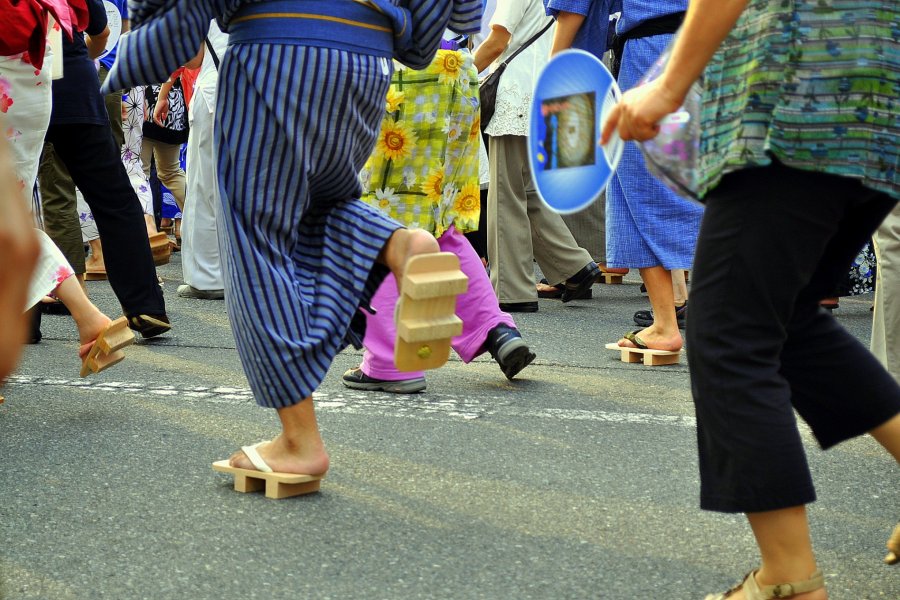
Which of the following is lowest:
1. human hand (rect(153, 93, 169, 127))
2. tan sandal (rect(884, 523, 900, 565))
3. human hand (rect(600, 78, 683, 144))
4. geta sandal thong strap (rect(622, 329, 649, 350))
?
geta sandal thong strap (rect(622, 329, 649, 350))

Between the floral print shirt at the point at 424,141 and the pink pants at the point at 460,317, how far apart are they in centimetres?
14

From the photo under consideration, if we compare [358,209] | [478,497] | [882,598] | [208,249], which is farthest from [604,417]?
[208,249]

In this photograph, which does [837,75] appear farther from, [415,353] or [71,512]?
[71,512]

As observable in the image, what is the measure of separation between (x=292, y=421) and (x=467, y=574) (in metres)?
0.64

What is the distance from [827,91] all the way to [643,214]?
114 inches

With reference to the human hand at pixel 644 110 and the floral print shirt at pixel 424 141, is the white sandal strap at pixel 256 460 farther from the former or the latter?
the floral print shirt at pixel 424 141

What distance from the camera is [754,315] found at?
1.94 metres

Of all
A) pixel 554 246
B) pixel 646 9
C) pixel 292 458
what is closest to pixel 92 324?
pixel 292 458

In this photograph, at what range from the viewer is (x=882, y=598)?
2266 mm

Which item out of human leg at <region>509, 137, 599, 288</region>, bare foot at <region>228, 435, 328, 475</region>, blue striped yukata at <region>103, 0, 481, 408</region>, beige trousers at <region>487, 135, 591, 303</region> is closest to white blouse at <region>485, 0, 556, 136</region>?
beige trousers at <region>487, 135, 591, 303</region>

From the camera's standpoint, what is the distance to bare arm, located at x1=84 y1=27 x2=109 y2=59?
4.87 meters

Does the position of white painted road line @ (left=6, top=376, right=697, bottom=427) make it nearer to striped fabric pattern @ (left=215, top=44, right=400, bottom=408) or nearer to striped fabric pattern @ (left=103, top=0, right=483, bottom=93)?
striped fabric pattern @ (left=215, top=44, right=400, bottom=408)

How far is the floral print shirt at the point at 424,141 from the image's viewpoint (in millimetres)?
4074

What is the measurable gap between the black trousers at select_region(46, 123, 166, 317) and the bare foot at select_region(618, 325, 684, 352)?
2.00 meters
